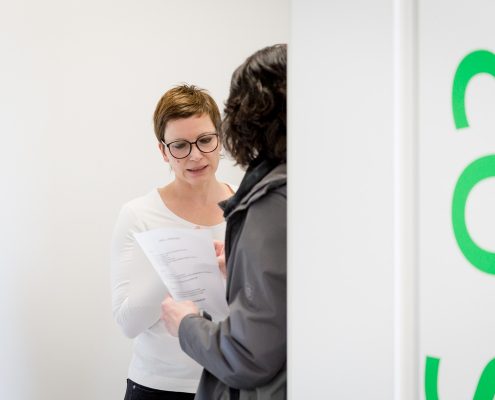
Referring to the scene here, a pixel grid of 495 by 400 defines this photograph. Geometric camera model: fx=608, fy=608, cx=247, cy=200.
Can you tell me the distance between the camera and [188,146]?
5.52ft

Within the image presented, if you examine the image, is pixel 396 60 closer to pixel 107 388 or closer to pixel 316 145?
pixel 316 145

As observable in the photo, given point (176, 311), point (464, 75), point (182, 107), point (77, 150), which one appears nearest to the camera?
point (464, 75)

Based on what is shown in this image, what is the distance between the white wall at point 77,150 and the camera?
94.3 inches

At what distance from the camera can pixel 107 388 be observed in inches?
99.0

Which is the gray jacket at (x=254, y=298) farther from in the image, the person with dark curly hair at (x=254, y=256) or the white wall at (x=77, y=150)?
the white wall at (x=77, y=150)

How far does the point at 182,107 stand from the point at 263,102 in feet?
2.17

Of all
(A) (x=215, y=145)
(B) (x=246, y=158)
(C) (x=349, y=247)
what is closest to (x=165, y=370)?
(A) (x=215, y=145)

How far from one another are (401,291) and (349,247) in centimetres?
8

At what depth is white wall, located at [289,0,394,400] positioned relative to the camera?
2.27ft

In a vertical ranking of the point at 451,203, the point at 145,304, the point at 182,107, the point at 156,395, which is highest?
the point at 182,107

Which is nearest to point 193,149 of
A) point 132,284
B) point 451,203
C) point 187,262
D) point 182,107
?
point 182,107

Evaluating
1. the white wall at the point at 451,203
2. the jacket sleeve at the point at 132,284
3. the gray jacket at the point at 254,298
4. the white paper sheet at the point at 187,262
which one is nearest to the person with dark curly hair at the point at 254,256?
the gray jacket at the point at 254,298

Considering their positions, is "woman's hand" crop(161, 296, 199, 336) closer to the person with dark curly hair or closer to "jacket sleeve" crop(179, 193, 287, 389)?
the person with dark curly hair

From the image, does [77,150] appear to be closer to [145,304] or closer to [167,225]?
[167,225]
